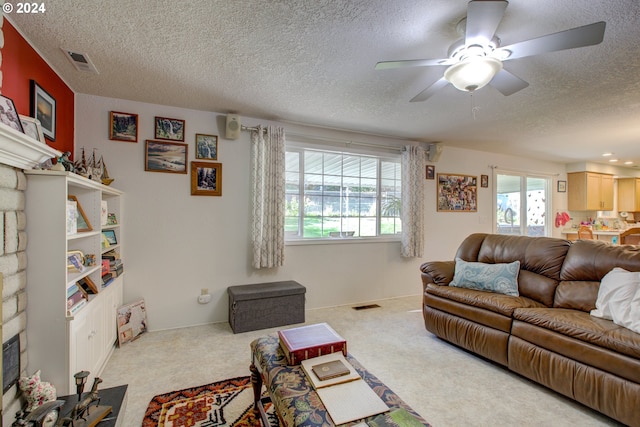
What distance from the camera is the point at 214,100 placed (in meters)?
2.87

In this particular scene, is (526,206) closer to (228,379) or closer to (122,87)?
(228,379)

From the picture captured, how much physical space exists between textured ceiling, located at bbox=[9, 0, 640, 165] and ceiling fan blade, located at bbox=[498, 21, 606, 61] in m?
0.19

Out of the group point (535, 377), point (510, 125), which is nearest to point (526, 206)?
point (510, 125)

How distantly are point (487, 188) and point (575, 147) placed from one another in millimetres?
1390

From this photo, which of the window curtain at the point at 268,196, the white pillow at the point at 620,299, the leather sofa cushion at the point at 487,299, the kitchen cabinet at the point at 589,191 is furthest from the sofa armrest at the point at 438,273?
the kitchen cabinet at the point at 589,191

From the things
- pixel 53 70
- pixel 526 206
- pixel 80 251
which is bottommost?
pixel 80 251

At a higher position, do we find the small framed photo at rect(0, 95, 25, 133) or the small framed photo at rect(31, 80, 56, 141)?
the small framed photo at rect(31, 80, 56, 141)

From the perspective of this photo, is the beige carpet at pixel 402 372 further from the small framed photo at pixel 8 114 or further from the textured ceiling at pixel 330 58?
the textured ceiling at pixel 330 58

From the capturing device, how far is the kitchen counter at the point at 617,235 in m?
5.33

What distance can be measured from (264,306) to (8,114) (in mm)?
2334

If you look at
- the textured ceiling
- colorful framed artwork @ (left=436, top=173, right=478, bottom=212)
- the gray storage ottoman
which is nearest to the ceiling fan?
the textured ceiling

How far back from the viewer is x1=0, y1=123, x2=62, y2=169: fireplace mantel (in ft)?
4.07

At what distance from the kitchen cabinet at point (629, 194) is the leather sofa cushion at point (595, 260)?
5.98 m

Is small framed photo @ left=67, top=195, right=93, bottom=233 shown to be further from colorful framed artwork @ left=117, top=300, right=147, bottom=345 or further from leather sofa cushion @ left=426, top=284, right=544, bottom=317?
leather sofa cushion @ left=426, top=284, right=544, bottom=317
